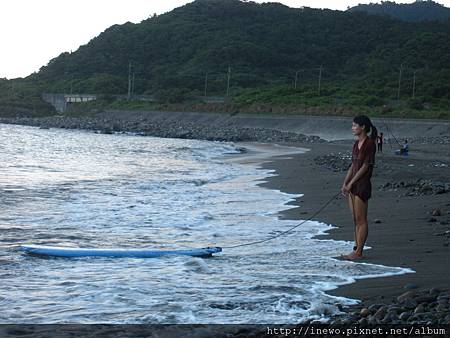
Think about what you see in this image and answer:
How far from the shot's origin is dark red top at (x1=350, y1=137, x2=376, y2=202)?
27.7ft

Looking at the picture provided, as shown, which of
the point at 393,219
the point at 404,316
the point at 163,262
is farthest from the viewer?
the point at 393,219

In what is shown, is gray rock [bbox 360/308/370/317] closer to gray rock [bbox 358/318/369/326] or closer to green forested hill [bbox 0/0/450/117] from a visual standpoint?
gray rock [bbox 358/318/369/326]

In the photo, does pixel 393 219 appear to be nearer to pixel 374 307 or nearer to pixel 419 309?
pixel 374 307

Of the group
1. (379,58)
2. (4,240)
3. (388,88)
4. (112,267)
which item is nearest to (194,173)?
(4,240)

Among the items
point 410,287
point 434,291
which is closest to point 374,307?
point 434,291

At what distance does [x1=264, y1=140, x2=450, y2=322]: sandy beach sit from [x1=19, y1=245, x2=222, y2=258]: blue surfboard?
1.86 metres

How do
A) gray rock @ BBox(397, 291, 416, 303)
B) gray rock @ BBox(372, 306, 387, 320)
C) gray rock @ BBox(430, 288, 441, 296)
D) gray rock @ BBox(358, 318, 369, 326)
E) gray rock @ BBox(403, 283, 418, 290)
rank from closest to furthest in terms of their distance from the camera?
gray rock @ BBox(358, 318, 369, 326), gray rock @ BBox(372, 306, 387, 320), gray rock @ BBox(397, 291, 416, 303), gray rock @ BBox(430, 288, 441, 296), gray rock @ BBox(403, 283, 418, 290)

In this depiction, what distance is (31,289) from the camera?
23.5 ft

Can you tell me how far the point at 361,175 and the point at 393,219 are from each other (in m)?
2.82

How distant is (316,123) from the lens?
54.8m

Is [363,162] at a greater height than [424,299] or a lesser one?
greater

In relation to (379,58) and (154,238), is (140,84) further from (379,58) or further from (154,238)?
(154,238)

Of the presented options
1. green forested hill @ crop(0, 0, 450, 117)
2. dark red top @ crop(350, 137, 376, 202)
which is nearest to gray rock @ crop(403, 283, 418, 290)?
dark red top @ crop(350, 137, 376, 202)

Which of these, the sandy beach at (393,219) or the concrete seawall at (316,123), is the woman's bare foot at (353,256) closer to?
the sandy beach at (393,219)
